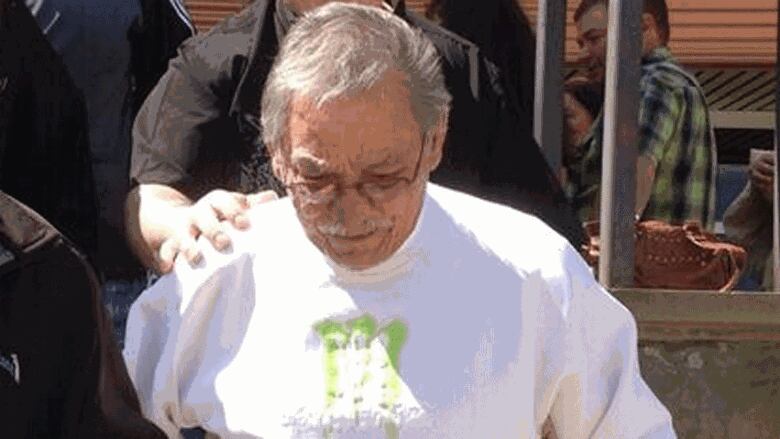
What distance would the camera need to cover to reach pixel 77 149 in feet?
12.6

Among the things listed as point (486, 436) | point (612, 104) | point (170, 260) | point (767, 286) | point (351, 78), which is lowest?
point (767, 286)

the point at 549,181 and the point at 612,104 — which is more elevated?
the point at 549,181

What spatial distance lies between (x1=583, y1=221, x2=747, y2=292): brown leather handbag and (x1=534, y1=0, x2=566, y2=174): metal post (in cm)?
35

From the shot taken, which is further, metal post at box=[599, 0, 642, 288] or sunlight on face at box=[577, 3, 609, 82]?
sunlight on face at box=[577, 3, 609, 82]

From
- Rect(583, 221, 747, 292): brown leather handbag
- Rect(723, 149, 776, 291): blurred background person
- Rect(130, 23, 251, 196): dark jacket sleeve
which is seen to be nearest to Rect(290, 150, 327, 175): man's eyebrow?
Rect(130, 23, 251, 196): dark jacket sleeve

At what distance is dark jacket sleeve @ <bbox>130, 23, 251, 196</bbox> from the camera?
135 inches

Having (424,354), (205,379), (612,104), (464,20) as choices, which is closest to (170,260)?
(205,379)

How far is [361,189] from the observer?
276 cm

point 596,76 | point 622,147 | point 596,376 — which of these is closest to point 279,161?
point 596,376

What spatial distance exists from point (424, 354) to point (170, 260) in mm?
370

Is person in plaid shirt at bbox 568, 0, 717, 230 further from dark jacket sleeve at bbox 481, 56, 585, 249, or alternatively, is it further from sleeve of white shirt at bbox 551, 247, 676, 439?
sleeve of white shirt at bbox 551, 247, 676, 439

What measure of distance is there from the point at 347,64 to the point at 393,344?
0.38m

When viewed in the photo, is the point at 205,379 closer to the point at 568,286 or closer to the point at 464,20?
the point at 568,286

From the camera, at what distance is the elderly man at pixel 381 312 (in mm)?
2773
